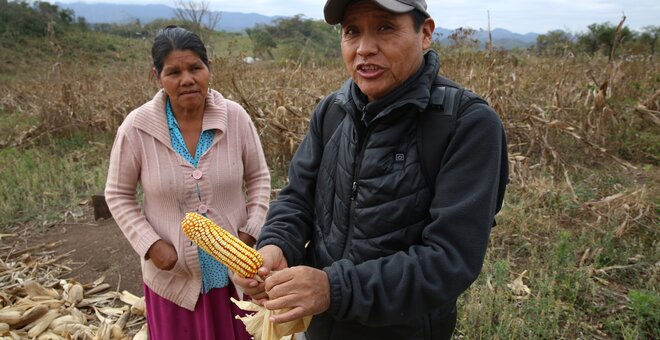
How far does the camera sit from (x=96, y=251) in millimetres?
3887

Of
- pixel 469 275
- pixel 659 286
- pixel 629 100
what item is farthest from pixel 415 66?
pixel 629 100

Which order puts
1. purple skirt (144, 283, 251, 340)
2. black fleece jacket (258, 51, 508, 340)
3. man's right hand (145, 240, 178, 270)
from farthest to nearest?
purple skirt (144, 283, 251, 340)
man's right hand (145, 240, 178, 270)
black fleece jacket (258, 51, 508, 340)

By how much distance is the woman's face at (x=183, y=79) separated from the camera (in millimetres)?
1981

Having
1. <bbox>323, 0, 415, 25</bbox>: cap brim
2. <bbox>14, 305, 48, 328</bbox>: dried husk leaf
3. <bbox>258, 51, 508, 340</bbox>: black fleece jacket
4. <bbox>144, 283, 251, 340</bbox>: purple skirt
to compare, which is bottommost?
<bbox>14, 305, 48, 328</bbox>: dried husk leaf

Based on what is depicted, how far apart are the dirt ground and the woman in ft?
5.01

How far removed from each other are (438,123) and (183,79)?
129cm

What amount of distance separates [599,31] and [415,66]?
21130 millimetres

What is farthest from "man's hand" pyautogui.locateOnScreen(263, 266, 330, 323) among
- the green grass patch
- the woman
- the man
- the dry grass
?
the green grass patch

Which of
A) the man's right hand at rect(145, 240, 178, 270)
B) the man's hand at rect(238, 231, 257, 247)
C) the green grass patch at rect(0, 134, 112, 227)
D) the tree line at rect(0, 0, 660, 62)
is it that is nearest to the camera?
the man's right hand at rect(145, 240, 178, 270)

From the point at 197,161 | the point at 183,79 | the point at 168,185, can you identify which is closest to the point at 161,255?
the point at 168,185

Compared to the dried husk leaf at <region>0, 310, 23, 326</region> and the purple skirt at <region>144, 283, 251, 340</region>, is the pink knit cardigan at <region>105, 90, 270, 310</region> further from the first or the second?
the dried husk leaf at <region>0, 310, 23, 326</region>

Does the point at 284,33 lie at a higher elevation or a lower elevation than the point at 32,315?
higher

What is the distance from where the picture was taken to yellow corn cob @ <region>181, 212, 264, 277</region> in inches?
50.7

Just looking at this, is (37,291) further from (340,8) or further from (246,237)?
(340,8)
